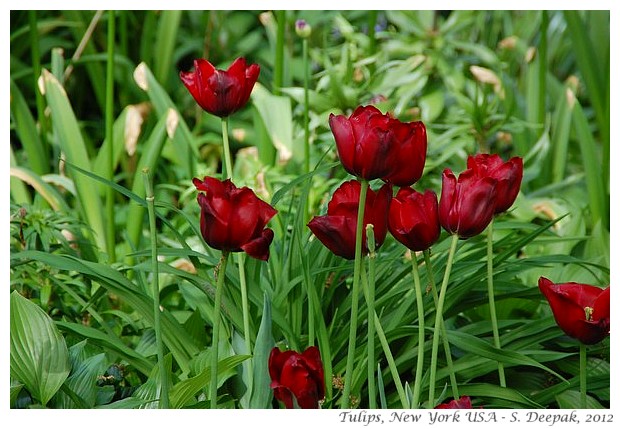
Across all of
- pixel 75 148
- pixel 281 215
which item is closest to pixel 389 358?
pixel 281 215

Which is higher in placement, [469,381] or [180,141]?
[180,141]

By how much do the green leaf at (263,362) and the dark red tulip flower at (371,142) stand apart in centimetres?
23

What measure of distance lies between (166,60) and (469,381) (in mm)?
1534

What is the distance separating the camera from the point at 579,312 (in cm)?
115

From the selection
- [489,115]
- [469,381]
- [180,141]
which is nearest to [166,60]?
[180,141]

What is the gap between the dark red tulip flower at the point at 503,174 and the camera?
1099 millimetres

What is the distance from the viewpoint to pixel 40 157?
2166 millimetres

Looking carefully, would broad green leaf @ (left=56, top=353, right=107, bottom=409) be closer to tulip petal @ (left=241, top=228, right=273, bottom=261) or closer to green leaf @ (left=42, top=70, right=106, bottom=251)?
tulip petal @ (left=241, top=228, right=273, bottom=261)

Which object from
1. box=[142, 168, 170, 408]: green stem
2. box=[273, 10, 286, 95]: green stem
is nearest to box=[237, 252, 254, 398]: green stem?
box=[142, 168, 170, 408]: green stem

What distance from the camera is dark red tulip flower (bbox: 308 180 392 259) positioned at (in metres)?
1.04

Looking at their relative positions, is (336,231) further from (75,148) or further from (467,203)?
(75,148)

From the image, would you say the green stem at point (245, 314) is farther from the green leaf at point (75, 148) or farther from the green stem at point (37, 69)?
the green stem at point (37, 69)

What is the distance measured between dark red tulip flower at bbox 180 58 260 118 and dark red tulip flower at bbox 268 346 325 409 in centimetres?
33
